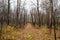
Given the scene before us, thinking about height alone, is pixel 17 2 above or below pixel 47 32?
above

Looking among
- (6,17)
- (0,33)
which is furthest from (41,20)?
(0,33)

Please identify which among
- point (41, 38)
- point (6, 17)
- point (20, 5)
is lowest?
point (41, 38)

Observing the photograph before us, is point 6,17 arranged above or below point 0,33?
above

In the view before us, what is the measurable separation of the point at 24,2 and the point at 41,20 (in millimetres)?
4671

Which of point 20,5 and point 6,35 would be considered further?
point 20,5

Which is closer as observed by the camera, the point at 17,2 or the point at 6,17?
the point at 6,17

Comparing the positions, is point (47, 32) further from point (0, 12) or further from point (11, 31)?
point (0, 12)

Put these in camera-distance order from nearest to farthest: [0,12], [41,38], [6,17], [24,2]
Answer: [41,38] < [0,12] < [6,17] < [24,2]

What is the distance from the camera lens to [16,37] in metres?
15.9

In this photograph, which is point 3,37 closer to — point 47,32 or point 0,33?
point 0,33

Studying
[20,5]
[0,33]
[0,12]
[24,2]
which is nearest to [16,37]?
[0,33]

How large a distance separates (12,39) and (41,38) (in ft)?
11.0

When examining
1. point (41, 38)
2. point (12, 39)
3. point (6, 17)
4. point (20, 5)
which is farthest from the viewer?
point (20, 5)

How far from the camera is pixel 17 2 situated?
2600 centimetres
